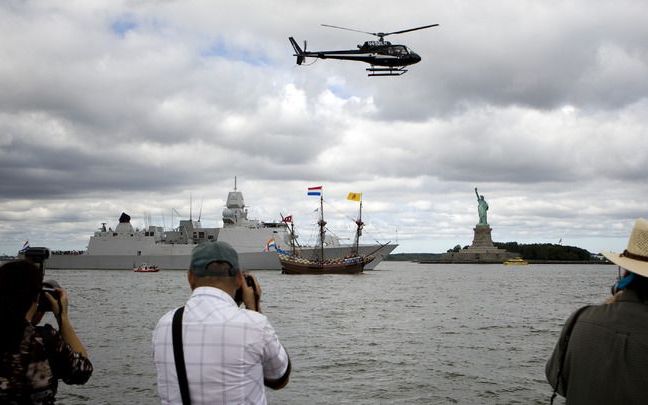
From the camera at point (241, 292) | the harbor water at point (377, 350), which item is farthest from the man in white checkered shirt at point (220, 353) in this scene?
the harbor water at point (377, 350)

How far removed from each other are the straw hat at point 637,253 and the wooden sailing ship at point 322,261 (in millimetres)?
69495

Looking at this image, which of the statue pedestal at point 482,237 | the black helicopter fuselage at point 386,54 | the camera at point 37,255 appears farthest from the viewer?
the statue pedestal at point 482,237

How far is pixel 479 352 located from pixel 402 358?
2384mm

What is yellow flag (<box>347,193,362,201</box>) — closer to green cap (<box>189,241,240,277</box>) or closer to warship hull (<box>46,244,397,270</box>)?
warship hull (<box>46,244,397,270</box>)

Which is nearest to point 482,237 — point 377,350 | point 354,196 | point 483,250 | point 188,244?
point 483,250

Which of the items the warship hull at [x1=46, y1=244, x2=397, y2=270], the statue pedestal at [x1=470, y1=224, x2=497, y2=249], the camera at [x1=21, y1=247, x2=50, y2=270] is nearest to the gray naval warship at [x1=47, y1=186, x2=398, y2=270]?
the warship hull at [x1=46, y1=244, x2=397, y2=270]

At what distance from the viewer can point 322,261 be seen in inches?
3004

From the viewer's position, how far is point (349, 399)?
12.1m

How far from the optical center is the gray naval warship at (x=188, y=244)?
77.5 metres

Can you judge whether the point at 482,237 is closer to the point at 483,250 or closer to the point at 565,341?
the point at 483,250

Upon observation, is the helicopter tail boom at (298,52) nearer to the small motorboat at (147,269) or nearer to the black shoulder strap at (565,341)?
the black shoulder strap at (565,341)

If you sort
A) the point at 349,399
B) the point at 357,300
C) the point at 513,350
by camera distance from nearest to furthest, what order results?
1. the point at 349,399
2. the point at 513,350
3. the point at 357,300

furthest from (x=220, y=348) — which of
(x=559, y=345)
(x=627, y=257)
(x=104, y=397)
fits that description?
(x=104, y=397)

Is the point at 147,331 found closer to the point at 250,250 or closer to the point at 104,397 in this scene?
the point at 104,397
